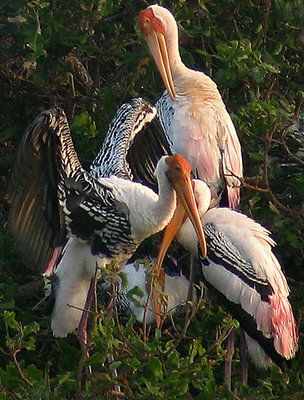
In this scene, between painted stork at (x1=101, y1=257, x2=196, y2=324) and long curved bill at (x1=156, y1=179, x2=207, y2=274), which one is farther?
painted stork at (x1=101, y1=257, x2=196, y2=324)

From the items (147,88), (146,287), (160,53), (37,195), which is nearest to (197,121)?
(147,88)

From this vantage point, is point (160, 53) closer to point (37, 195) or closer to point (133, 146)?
point (133, 146)

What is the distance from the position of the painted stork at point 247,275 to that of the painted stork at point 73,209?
314 millimetres

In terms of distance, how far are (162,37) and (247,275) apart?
1419 mm

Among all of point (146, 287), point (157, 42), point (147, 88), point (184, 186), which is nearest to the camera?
point (184, 186)

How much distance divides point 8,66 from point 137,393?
103 inches

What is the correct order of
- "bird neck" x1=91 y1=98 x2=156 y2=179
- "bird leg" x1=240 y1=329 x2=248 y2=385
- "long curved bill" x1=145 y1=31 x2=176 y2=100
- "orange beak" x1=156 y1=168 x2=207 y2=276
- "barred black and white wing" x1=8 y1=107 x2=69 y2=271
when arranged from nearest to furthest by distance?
1. "barred black and white wing" x1=8 y1=107 x2=69 y2=271
2. "orange beak" x1=156 y1=168 x2=207 y2=276
3. "bird leg" x1=240 y1=329 x2=248 y2=385
4. "bird neck" x1=91 y1=98 x2=156 y2=179
5. "long curved bill" x1=145 y1=31 x2=176 y2=100

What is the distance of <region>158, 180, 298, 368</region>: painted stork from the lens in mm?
6574

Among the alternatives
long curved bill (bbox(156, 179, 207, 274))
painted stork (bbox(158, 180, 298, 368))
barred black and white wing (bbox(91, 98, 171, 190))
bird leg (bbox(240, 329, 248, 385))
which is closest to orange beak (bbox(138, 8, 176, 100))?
barred black and white wing (bbox(91, 98, 171, 190))

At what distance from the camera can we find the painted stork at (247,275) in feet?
21.6

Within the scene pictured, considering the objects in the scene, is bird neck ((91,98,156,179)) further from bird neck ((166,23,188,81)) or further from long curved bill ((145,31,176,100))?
bird neck ((166,23,188,81))

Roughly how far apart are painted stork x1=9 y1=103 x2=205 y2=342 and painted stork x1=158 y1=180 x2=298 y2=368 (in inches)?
12.4

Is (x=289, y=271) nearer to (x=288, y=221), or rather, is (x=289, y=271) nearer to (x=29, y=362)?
(x=288, y=221)

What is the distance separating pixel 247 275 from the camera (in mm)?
6730
